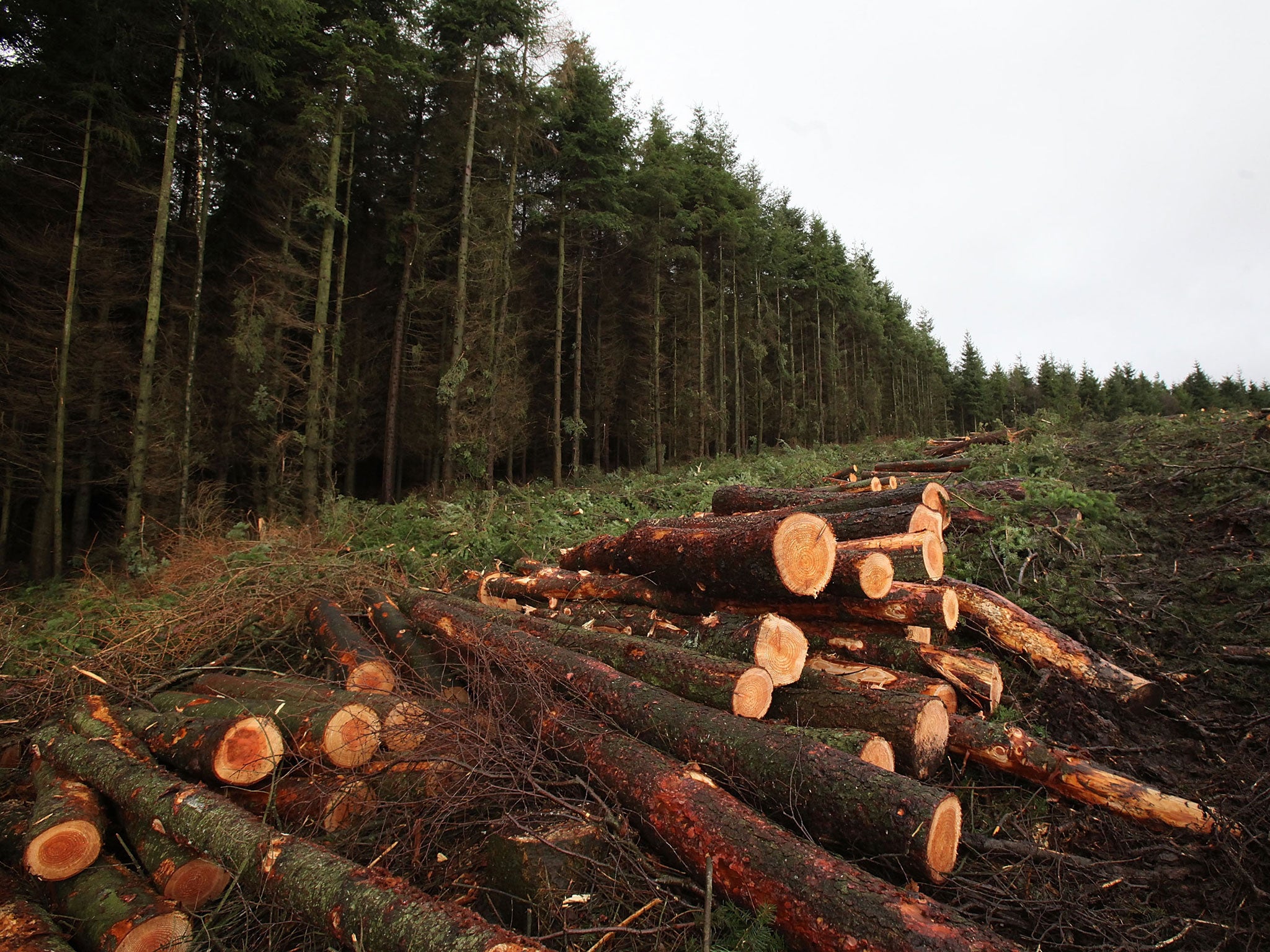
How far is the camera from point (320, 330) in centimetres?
1333

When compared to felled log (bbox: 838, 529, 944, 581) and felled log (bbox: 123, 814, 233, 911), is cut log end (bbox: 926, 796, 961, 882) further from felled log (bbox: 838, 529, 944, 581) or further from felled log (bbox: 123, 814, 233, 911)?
felled log (bbox: 123, 814, 233, 911)

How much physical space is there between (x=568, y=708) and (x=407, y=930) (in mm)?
1536

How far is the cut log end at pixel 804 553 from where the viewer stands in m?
4.30

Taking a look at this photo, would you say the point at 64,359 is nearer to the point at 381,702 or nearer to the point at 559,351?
the point at 559,351

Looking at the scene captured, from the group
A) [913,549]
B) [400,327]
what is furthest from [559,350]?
[913,549]

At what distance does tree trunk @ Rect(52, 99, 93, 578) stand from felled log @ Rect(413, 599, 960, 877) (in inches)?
509

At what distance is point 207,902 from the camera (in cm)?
297

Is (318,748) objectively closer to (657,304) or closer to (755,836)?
(755,836)

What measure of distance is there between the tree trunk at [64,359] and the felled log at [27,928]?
12025 millimetres

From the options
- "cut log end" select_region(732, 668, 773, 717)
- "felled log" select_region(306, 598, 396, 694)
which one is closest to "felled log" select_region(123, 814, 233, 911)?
"felled log" select_region(306, 598, 396, 694)

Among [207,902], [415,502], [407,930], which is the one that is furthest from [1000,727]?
[415,502]

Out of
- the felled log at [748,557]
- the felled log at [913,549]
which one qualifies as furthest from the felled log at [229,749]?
the felled log at [913,549]

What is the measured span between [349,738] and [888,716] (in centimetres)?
321

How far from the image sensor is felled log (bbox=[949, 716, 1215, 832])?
135 inches
